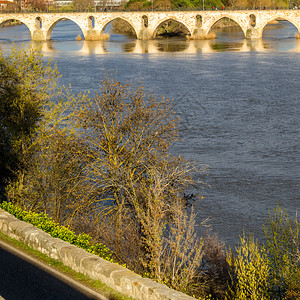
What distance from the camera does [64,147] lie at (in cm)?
2138

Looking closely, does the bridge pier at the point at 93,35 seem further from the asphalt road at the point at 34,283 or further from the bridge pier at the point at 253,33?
the asphalt road at the point at 34,283

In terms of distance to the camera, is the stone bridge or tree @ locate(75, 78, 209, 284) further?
the stone bridge

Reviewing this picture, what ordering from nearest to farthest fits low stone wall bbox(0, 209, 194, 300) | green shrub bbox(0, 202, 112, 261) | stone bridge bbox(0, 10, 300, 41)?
low stone wall bbox(0, 209, 194, 300), green shrub bbox(0, 202, 112, 261), stone bridge bbox(0, 10, 300, 41)

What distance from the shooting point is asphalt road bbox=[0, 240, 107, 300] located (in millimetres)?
10258

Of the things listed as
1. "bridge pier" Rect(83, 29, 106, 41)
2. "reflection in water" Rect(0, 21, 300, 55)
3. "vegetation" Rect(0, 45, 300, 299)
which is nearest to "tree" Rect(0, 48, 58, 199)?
"vegetation" Rect(0, 45, 300, 299)

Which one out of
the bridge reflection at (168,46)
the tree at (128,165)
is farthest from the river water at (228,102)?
the tree at (128,165)

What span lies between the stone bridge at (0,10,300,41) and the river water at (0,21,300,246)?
2559mm

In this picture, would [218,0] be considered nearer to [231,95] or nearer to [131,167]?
[231,95]

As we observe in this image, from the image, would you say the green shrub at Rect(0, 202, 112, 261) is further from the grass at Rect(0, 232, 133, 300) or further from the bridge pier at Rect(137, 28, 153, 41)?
the bridge pier at Rect(137, 28, 153, 41)

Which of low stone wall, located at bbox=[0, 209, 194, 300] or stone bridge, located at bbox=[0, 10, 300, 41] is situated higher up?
low stone wall, located at bbox=[0, 209, 194, 300]

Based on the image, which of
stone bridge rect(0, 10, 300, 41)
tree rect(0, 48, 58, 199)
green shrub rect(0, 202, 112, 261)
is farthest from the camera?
stone bridge rect(0, 10, 300, 41)

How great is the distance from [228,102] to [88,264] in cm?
3462

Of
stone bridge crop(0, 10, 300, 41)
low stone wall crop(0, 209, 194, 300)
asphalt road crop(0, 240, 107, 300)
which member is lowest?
stone bridge crop(0, 10, 300, 41)

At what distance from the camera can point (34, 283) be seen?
10.7m
